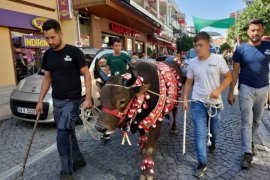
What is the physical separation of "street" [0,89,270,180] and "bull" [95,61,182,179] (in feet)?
1.42

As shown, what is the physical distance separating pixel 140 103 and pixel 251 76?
1.82 metres

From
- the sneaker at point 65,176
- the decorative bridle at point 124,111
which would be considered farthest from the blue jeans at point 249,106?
the sneaker at point 65,176

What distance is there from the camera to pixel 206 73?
3520 millimetres

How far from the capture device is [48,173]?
3.79m

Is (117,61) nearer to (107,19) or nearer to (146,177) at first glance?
(146,177)

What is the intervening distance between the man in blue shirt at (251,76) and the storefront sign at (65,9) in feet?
37.0

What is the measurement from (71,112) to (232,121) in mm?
4322

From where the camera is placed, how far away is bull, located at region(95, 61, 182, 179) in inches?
112

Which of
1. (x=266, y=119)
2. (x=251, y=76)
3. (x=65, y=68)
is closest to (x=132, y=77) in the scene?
(x=65, y=68)

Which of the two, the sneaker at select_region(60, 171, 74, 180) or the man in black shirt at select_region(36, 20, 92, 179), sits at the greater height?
the man in black shirt at select_region(36, 20, 92, 179)

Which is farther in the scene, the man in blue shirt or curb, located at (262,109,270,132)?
curb, located at (262,109,270,132)

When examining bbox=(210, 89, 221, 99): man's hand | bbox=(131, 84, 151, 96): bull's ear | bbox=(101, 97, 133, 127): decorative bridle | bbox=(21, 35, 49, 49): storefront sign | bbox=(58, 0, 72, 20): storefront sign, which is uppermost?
bbox=(58, 0, 72, 20): storefront sign

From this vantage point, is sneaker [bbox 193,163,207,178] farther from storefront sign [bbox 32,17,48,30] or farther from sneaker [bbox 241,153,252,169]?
storefront sign [bbox 32,17,48,30]

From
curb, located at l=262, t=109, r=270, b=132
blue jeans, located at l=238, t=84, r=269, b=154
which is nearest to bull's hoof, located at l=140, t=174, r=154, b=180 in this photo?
blue jeans, located at l=238, t=84, r=269, b=154
